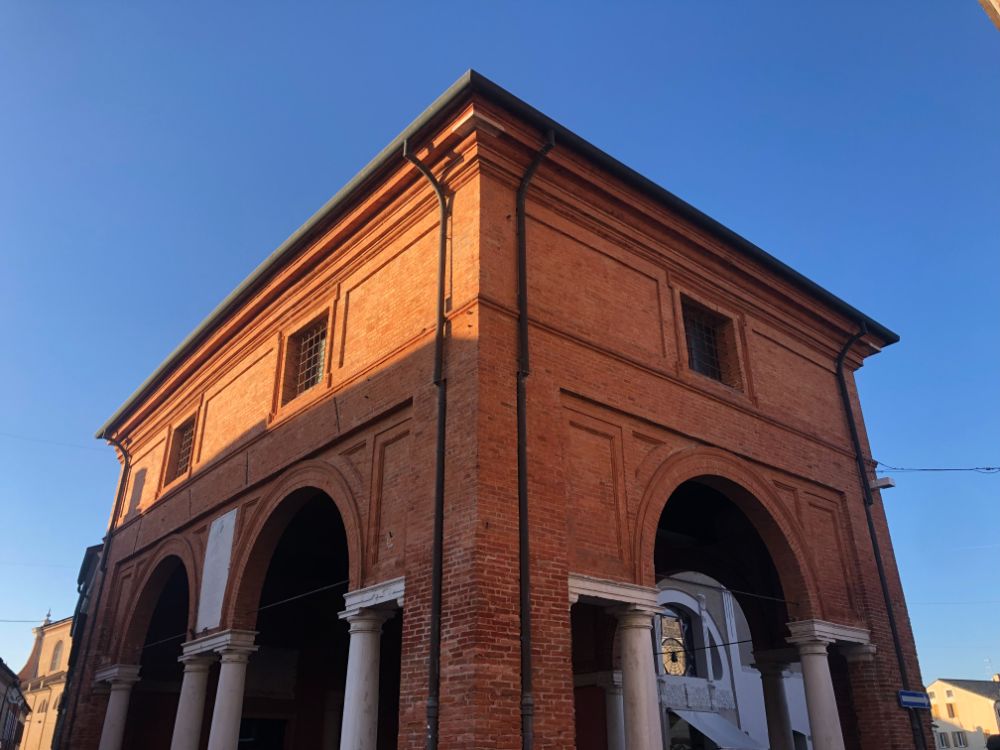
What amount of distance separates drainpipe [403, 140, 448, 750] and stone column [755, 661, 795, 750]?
697cm

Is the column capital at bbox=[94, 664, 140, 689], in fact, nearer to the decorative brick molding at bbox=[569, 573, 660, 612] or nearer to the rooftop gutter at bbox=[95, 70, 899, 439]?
the rooftop gutter at bbox=[95, 70, 899, 439]

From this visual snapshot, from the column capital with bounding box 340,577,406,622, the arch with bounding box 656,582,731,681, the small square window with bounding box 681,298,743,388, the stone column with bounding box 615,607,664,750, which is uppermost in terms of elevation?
the small square window with bounding box 681,298,743,388

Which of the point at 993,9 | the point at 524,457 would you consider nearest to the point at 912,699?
the point at 524,457

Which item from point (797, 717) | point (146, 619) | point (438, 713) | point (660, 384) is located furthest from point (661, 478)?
point (797, 717)

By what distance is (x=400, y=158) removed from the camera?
30.3 feet

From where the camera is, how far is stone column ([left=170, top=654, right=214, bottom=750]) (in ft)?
35.4

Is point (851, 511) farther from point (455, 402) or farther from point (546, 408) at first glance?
point (455, 402)

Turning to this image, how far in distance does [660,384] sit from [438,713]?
4460 millimetres

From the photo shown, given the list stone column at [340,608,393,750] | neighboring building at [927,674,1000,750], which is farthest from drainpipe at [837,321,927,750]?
neighboring building at [927,674,1000,750]

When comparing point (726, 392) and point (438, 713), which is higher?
point (726, 392)

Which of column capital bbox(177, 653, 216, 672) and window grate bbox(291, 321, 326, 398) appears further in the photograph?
window grate bbox(291, 321, 326, 398)

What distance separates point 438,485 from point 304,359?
15.6 ft

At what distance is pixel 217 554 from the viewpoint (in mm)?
11281

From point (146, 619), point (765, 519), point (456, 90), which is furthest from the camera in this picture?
point (146, 619)
